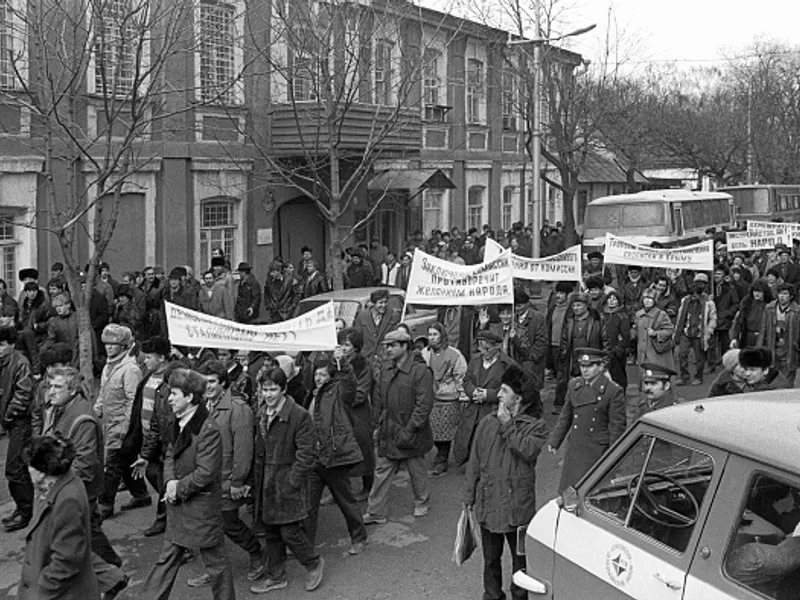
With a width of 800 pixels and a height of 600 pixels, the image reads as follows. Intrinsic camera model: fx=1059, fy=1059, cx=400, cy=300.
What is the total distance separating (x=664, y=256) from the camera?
48.5 ft

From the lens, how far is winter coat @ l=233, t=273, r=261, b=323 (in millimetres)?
17359

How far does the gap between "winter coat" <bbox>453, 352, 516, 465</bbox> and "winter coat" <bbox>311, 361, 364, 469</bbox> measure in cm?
162

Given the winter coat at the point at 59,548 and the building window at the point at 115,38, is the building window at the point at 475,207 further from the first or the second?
the winter coat at the point at 59,548

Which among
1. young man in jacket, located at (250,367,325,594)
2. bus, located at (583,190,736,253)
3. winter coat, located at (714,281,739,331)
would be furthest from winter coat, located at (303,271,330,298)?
young man in jacket, located at (250,367,325,594)

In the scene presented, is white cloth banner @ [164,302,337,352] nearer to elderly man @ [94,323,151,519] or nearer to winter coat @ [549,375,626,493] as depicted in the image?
elderly man @ [94,323,151,519]

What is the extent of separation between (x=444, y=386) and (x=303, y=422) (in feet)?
10.6

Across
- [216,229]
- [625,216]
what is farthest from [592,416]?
[625,216]

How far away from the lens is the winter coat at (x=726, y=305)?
15859 mm

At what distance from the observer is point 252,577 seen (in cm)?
787

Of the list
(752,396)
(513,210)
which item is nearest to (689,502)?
(752,396)

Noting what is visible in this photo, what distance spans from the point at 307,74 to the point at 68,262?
7729 mm

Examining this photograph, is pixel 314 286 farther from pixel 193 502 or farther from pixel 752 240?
pixel 193 502

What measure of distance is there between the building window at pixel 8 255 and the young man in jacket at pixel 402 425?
33.1 ft

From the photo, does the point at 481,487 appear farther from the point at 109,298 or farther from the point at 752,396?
the point at 109,298
